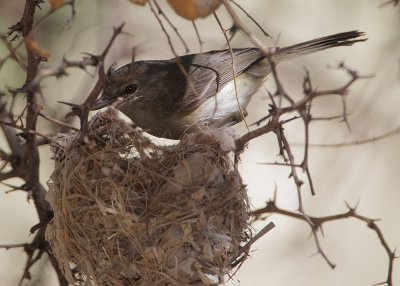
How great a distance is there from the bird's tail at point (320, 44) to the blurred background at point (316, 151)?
1.31 metres

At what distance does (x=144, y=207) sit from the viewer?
12.1 ft

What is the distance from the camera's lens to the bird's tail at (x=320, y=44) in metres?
4.35

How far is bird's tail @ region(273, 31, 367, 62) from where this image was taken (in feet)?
14.3

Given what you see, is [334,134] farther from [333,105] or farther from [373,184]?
[373,184]

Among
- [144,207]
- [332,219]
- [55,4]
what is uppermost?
[55,4]

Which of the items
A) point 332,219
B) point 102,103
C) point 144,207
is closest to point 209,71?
point 102,103

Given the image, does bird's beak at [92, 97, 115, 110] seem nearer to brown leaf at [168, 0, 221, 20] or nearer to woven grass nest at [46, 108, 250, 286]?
woven grass nest at [46, 108, 250, 286]

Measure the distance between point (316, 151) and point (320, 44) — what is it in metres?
2.19

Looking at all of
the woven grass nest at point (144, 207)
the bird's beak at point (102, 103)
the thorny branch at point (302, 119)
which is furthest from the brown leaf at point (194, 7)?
the bird's beak at point (102, 103)

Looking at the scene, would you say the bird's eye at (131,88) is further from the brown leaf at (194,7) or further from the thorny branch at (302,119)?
the brown leaf at (194,7)

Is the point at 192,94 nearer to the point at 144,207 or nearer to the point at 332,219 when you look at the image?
the point at 144,207

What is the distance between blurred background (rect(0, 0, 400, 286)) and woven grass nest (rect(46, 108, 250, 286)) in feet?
7.41

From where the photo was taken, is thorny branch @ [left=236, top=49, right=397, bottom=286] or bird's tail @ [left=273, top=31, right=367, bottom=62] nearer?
thorny branch @ [left=236, top=49, right=397, bottom=286]

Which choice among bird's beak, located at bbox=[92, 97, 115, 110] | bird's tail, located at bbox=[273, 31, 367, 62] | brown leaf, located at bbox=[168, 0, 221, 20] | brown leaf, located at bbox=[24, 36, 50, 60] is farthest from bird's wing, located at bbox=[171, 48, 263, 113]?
brown leaf, located at bbox=[168, 0, 221, 20]
